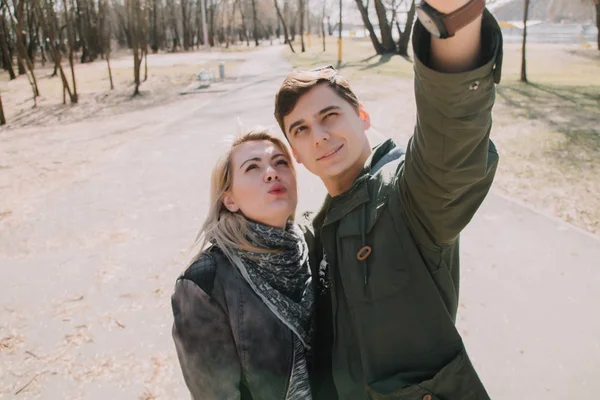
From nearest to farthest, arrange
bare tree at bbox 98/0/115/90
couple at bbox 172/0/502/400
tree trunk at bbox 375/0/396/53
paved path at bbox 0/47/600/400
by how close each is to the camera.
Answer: couple at bbox 172/0/502/400 < paved path at bbox 0/47/600/400 < bare tree at bbox 98/0/115/90 < tree trunk at bbox 375/0/396/53

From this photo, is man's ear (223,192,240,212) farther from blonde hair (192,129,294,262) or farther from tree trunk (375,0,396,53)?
tree trunk (375,0,396,53)

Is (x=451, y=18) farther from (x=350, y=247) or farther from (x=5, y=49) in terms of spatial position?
(x=5, y=49)

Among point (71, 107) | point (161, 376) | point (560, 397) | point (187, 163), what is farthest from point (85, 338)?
point (71, 107)

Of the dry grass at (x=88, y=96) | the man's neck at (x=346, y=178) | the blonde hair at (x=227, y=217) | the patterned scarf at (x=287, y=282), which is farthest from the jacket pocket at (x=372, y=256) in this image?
the dry grass at (x=88, y=96)

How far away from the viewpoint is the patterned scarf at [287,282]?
73.2 inches

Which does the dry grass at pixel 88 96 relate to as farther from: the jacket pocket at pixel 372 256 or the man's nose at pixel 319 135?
the jacket pocket at pixel 372 256

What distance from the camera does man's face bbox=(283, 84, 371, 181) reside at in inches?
71.6

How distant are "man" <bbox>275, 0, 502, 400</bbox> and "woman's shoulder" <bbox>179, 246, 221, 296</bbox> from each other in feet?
1.53

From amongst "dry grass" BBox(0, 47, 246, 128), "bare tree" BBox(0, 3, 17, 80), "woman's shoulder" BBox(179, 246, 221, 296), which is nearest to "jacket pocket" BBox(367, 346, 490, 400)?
"woman's shoulder" BBox(179, 246, 221, 296)

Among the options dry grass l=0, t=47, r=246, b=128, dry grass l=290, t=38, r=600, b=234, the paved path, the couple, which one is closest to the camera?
the couple

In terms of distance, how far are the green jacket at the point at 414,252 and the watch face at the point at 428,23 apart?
54 millimetres

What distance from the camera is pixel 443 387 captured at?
1512 millimetres

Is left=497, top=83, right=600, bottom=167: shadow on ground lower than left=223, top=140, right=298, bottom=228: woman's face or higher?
lower

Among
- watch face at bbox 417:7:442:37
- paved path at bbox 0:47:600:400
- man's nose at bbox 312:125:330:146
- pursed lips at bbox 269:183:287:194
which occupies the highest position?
watch face at bbox 417:7:442:37
